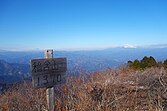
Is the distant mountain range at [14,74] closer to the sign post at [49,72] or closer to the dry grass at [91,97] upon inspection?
the dry grass at [91,97]

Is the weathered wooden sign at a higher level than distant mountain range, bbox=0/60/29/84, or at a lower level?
higher

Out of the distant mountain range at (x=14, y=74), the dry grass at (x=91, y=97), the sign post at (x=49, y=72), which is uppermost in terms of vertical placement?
the sign post at (x=49, y=72)

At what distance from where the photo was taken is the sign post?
4191mm

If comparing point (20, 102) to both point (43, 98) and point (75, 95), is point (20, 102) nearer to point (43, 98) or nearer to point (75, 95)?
point (43, 98)

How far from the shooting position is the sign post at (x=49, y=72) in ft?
13.8

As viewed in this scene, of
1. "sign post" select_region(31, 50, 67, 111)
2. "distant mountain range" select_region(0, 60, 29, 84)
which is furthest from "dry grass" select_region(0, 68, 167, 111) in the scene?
"distant mountain range" select_region(0, 60, 29, 84)

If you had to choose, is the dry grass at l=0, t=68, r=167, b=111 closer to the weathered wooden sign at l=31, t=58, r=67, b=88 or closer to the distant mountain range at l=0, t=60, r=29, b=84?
the weathered wooden sign at l=31, t=58, r=67, b=88

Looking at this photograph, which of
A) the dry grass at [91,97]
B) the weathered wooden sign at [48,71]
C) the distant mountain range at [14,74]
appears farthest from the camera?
the distant mountain range at [14,74]

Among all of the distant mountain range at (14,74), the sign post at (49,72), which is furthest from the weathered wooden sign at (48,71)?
the distant mountain range at (14,74)

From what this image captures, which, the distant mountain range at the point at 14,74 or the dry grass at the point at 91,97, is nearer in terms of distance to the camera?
the dry grass at the point at 91,97

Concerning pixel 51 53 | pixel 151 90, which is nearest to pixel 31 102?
pixel 51 53

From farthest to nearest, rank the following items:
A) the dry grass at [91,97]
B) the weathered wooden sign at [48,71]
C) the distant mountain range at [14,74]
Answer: the distant mountain range at [14,74]
the dry grass at [91,97]
the weathered wooden sign at [48,71]

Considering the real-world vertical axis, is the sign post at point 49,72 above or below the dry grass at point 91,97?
above

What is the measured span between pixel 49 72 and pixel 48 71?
3 cm
